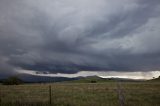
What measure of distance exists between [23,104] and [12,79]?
92302 mm

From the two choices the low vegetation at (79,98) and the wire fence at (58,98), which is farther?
the low vegetation at (79,98)

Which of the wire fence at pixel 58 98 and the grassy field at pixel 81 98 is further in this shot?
the grassy field at pixel 81 98

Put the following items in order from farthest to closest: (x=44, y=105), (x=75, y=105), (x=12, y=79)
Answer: (x=12, y=79)
(x=75, y=105)
(x=44, y=105)

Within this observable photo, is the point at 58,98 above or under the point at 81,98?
Result: above

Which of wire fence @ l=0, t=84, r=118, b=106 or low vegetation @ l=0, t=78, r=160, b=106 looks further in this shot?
low vegetation @ l=0, t=78, r=160, b=106

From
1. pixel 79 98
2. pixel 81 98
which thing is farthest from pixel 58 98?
pixel 81 98

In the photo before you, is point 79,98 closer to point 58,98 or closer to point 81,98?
point 81,98

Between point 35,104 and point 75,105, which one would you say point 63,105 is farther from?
point 35,104

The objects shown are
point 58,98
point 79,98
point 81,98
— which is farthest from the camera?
point 79,98

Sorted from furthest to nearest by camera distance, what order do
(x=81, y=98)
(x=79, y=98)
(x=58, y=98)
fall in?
1. (x=79, y=98)
2. (x=81, y=98)
3. (x=58, y=98)

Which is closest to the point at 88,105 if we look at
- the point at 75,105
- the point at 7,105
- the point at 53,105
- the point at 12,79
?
the point at 75,105

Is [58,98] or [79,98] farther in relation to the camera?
[79,98]

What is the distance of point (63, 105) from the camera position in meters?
19.1

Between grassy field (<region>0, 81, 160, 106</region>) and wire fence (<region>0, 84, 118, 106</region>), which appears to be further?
grassy field (<region>0, 81, 160, 106</region>)
